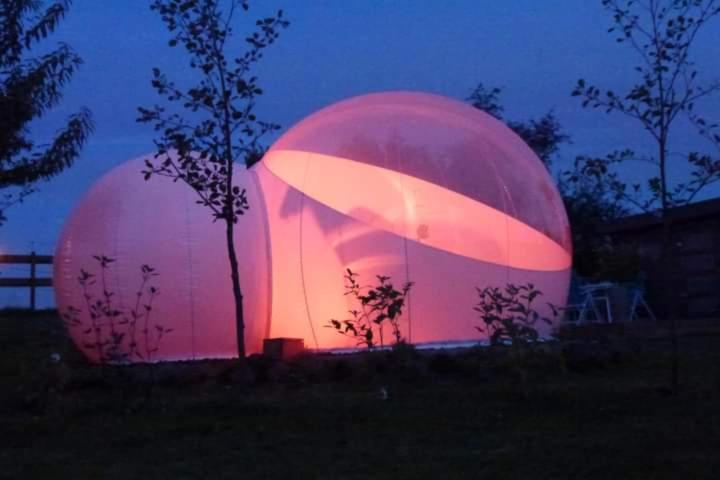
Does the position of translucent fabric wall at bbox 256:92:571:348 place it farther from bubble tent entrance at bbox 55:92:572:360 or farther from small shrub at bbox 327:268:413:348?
small shrub at bbox 327:268:413:348

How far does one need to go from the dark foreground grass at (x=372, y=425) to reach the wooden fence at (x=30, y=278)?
14013mm

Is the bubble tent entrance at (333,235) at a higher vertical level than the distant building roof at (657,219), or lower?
lower

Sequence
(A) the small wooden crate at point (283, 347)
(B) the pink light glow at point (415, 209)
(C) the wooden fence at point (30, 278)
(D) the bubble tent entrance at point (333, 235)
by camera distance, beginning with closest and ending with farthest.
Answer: (A) the small wooden crate at point (283, 347), (D) the bubble tent entrance at point (333, 235), (B) the pink light glow at point (415, 209), (C) the wooden fence at point (30, 278)

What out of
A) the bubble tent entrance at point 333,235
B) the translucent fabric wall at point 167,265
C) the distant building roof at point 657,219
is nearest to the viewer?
the translucent fabric wall at point 167,265

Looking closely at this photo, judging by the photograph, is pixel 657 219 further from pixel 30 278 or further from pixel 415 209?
pixel 30 278

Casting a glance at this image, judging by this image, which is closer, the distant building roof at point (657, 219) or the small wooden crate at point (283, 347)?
the small wooden crate at point (283, 347)

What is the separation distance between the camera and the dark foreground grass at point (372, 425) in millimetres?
7879

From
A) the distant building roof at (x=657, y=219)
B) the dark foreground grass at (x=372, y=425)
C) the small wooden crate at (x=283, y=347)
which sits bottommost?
the dark foreground grass at (x=372, y=425)

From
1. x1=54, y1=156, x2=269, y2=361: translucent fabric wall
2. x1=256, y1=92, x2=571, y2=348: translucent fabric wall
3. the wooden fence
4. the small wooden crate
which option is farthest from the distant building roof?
the wooden fence

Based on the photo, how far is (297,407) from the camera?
405 inches

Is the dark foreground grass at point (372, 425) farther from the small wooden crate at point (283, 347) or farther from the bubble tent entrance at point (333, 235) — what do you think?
the bubble tent entrance at point (333, 235)

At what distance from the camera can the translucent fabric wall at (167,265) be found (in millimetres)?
14016

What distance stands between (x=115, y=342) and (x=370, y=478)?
4.05 m

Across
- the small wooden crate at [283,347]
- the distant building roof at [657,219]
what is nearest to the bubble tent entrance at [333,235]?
the small wooden crate at [283,347]
